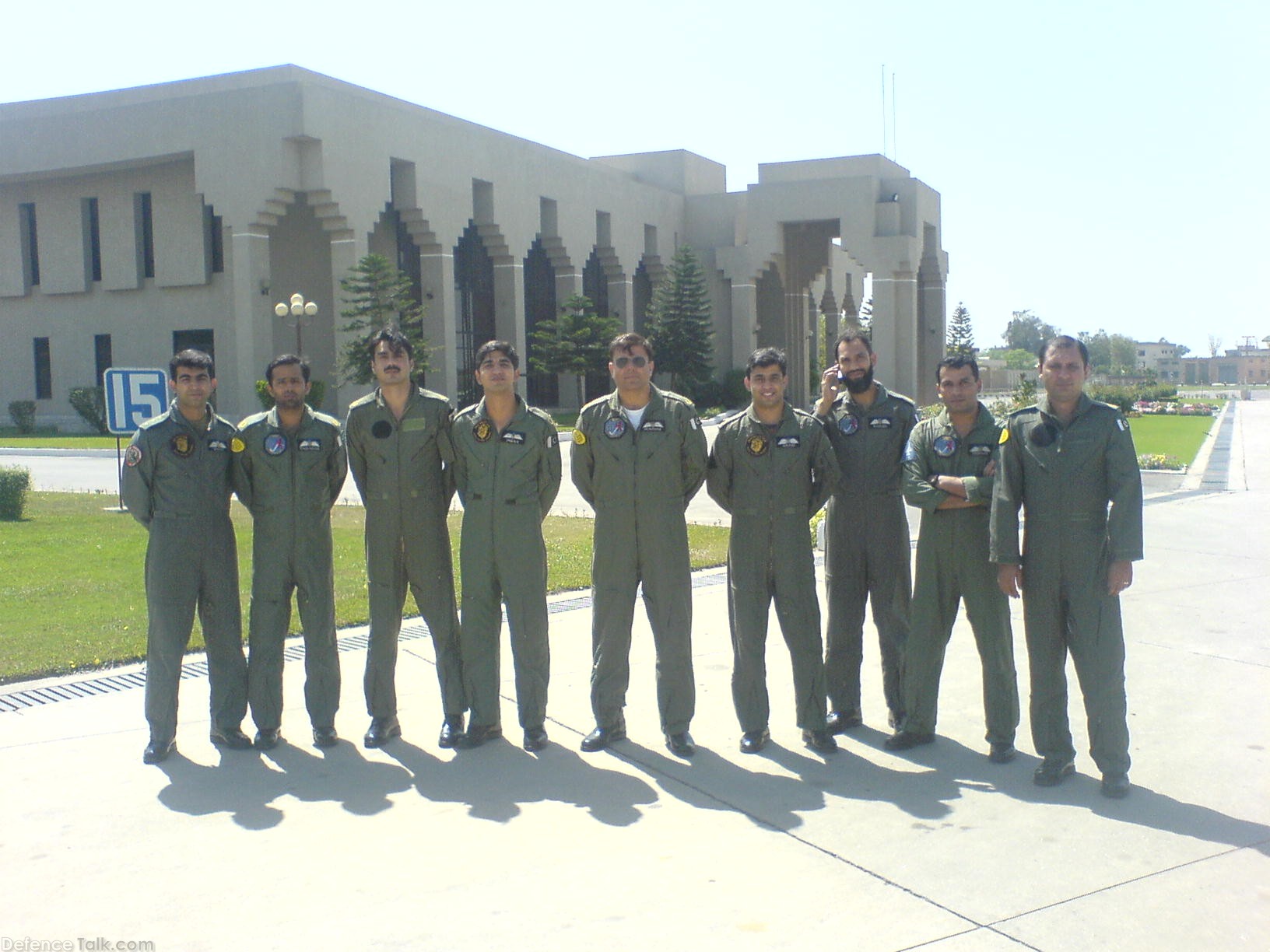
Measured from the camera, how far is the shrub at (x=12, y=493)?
14.8 metres

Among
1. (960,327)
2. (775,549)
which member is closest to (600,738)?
(775,549)

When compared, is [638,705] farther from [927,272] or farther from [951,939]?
[927,272]

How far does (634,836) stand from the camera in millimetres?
4598

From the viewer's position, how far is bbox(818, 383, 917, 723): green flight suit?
586cm

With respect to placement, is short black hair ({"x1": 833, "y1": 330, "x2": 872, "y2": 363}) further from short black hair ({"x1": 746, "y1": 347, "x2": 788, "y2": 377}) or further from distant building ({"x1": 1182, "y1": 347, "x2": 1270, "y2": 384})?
distant building ({"x1": 1182, "y1": 347, "x2": 1270, "y2": 384})

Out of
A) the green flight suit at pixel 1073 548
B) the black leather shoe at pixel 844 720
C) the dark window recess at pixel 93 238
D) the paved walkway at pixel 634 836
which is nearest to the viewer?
the paved walkway at pixel 634 836

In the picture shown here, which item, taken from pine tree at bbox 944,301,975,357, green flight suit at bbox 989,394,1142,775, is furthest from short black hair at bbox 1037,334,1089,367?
pine tree at bbox 944,301,975,357

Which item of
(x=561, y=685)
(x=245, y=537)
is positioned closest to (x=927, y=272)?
(x=245, y=537)

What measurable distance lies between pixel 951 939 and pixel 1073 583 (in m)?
1.92

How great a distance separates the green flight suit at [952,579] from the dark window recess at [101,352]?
134ft

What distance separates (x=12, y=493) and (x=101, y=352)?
96.2 ft

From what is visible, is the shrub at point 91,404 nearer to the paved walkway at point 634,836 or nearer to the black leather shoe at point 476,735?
the paved walkway at point 634,836

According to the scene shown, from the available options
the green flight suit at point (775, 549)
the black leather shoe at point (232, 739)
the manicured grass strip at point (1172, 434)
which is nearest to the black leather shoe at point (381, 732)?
the black leather shoe at point (232, 739)

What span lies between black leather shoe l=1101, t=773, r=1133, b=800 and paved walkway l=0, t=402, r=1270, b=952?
0.23 ft
